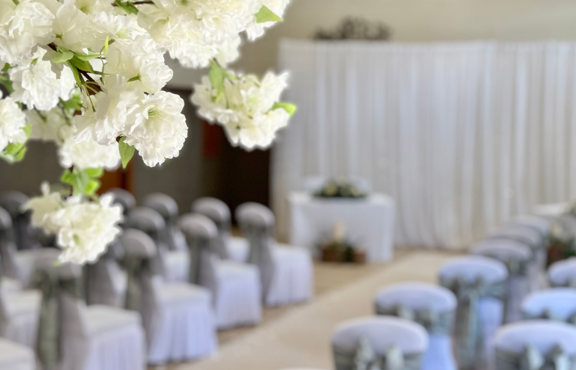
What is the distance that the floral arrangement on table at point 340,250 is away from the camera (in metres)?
10.1

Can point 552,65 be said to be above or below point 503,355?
above

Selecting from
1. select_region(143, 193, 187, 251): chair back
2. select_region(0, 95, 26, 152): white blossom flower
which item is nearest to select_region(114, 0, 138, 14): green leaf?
select_region(0, 95, 26, 152): white blossom flower

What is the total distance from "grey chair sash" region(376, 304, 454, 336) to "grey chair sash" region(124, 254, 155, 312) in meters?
2.01

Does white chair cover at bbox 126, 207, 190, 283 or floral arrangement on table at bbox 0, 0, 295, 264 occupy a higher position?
floral arrangement on table at bbox 0, 0, 295, 264

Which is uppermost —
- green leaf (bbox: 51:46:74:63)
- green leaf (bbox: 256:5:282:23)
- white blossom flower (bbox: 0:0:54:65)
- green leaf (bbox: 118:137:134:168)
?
green leaf (bbox: 256:5:282:23)

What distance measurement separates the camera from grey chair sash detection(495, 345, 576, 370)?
3.25 metres

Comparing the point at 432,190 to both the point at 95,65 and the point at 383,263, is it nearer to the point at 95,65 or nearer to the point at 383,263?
the point at 383,263

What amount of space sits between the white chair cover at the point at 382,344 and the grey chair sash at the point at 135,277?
244cm

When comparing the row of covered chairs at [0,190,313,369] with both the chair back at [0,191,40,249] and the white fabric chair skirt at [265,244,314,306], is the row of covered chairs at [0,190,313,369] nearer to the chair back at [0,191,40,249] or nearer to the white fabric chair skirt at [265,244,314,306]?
the white fabric chair skirt at [265,244,314,306]

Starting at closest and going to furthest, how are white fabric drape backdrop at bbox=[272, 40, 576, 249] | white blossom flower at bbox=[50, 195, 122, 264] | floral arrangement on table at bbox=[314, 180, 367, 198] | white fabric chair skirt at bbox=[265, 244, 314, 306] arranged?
1. white blossom flower at bbox=[50, 195, 122, 264]
2. white fabric chair skirt at bbox=[265, 244, 314, 306]
3. floral arrangement on table at bbox=[314, 180, 367, 198]
4. white fabric drape backdrop at bbox=[272, 40, 576, 249]

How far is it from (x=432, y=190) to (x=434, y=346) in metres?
7.32

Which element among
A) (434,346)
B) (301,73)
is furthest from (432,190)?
(434,346)

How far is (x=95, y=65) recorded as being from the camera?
3.40ft

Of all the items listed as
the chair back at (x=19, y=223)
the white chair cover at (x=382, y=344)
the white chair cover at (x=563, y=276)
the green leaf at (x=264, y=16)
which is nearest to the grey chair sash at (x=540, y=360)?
the white chair cover at (x=382, y=344)
